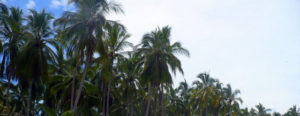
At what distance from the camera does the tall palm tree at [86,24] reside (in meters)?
22.7

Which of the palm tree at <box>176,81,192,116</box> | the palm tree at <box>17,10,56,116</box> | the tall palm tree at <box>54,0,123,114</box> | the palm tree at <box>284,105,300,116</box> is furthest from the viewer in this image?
the palm tree at <box>284,105,300,116</box>

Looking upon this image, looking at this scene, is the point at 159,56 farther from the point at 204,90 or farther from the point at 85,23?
the point at 204,90

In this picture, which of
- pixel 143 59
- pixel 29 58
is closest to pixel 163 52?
pixel 143 59

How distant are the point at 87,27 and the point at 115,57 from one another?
7341 mm

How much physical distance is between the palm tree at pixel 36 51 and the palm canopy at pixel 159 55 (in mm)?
8591

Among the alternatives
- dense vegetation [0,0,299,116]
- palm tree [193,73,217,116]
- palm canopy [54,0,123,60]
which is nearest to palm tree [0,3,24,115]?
dense vegetation [0,0,299,116]

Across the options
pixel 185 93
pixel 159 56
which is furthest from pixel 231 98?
pixel 159 56

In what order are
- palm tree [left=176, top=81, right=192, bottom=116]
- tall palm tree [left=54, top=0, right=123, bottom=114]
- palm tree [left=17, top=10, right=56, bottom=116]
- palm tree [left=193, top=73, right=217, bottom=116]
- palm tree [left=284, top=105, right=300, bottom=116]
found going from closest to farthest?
tall palm tree [left=54, top=0, right=123, bottom=114], palm tree [left=17, top=10, right=56, bottom=116], palm tree [left=193, top=73, right=217, bottom=116], palm tree [left=176, top=81, right=192, bottom=116], palm tree [left=284, top=105, right=300, bottom=116]

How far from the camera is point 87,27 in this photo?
23016 millimetres

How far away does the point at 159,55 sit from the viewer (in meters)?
28.6

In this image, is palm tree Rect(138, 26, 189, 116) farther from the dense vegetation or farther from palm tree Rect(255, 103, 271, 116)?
palm tree Rect(255, 103, 271, 116)

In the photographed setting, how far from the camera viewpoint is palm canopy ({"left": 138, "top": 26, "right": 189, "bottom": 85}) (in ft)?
92.1

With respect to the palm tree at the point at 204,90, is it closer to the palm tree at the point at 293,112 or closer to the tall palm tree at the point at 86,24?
the tall palm tree at the point at 86,24

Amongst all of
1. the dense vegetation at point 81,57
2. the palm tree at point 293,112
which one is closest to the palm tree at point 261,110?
the palm tree at point 293,112
